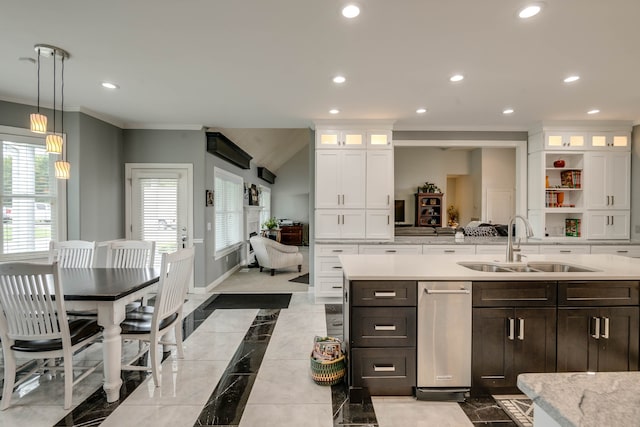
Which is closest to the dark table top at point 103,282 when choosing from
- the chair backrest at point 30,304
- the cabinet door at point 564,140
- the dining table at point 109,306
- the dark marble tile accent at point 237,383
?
the dining table at point 109,306

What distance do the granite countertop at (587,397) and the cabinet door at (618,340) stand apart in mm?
1802

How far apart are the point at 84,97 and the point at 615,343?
566cm

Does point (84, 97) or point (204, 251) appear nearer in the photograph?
point (84, 97)

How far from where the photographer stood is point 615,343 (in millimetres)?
2297

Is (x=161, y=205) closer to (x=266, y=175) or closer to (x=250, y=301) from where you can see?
(x=250, y=301)

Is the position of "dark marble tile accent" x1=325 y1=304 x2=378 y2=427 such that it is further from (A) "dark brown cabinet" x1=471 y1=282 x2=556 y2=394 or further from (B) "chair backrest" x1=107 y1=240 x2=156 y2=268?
(B) "chair backrest" x1=107 y1=240 x2=156 y2=268

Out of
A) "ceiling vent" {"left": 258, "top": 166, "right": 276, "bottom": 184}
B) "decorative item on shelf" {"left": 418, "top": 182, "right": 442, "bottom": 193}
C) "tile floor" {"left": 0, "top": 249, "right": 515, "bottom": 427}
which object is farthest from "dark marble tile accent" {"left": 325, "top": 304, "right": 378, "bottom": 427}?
"decorative item on shelf" {"left": 418, "top": 182, "right": 442, "bottom": 193}

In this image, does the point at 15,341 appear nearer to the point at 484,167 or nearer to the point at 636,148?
the point at 636,148

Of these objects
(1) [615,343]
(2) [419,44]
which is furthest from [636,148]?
(2) [419,44]

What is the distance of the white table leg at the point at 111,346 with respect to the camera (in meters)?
2.28

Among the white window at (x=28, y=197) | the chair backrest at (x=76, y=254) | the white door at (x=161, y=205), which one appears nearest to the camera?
the chair backrest at (x=76, y=254)

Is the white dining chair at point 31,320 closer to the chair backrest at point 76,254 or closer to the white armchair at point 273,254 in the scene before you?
the chair backrest at point 76,254

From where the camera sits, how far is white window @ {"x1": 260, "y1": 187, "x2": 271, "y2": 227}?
425 inches

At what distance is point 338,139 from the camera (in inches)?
193
